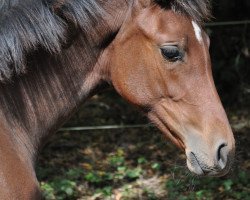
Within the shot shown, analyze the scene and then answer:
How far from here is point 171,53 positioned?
113 inches

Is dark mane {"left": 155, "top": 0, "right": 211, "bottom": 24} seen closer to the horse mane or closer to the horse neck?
the horse mane

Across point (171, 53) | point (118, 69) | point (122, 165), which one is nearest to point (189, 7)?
point (171, 53)

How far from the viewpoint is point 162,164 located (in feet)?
19.3

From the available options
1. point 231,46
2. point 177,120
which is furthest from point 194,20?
point 231,46

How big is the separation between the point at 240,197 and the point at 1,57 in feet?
9.89

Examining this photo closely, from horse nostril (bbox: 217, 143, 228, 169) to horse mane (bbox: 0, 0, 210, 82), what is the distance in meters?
0.68

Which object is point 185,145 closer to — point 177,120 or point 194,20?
point 177,120

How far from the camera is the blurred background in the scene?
516 centimetres

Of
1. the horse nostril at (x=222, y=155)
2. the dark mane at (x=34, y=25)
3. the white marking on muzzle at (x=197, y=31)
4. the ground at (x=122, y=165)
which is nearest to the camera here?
the dark mane at (x=34, y=25)

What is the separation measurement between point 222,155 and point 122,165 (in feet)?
9.95

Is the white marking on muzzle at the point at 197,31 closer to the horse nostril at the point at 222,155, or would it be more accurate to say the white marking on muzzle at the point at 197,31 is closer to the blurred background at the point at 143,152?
the horse nostril at the point at 222,155

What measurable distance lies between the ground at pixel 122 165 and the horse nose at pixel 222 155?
1429 mm

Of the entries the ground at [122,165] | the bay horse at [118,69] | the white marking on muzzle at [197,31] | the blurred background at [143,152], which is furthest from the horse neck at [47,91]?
the ground at [122,165]

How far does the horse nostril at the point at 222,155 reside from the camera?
2.83 metres
